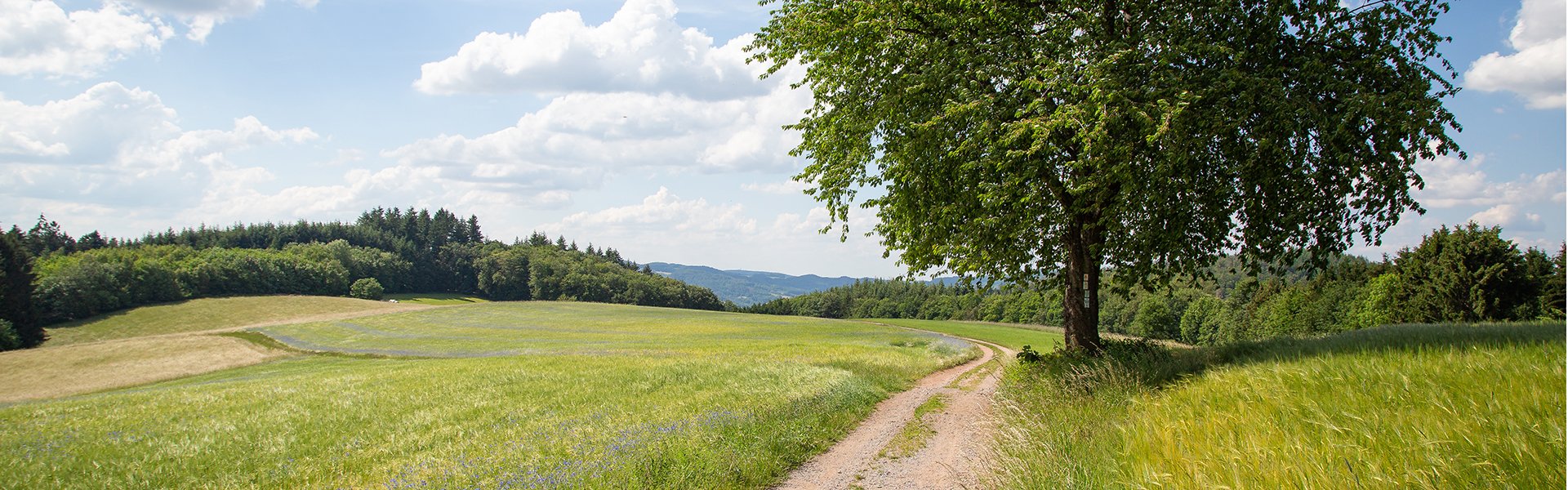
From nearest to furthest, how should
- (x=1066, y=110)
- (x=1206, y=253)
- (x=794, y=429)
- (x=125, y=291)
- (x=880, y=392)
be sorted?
(x=1066, y=110), (x=794, y=429), (x=1206, y=253), (x=880, y=392), (x=125, y=291)

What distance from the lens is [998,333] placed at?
2803 inches

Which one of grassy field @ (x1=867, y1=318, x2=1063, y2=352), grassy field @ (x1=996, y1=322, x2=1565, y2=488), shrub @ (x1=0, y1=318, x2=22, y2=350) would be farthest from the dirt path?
shrub @ (x1=0, y1=318, x2=22, y2=350)

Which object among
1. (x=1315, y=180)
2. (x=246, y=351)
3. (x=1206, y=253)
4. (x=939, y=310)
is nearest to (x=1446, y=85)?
(x=1315, y=180)

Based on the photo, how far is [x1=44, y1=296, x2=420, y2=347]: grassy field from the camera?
7312 cm

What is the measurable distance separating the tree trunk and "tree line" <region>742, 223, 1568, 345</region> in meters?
0.90

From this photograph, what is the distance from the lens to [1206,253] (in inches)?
564

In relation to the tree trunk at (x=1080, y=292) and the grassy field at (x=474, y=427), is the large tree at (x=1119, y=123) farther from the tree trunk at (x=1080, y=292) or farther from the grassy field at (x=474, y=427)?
the grassy field at (x=474, y=427)

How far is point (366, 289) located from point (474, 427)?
435ft

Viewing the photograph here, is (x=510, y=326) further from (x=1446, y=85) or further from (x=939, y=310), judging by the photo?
(x=939, y=310)

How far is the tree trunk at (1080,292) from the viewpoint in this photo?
15328 mm

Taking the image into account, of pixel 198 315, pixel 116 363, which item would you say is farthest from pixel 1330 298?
pixel 198 315

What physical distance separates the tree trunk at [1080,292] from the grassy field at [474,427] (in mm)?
Result: 5394

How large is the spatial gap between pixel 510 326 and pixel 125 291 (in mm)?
63477

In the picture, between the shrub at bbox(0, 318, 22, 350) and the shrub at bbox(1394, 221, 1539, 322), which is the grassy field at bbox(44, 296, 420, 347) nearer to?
the shrub at bbox(0, 318, 22, 350)
